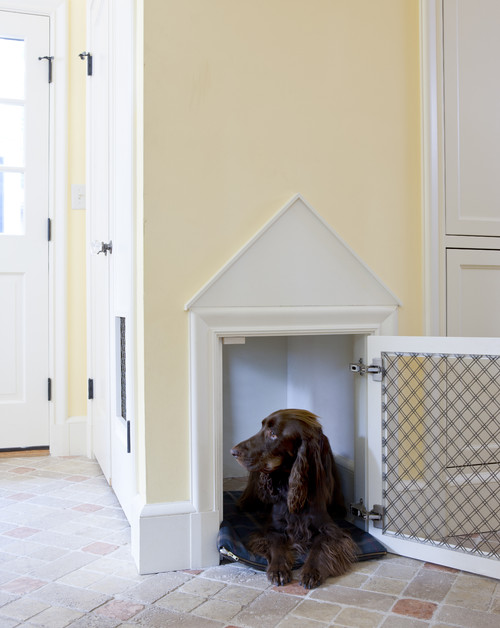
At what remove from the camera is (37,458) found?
10.2ft

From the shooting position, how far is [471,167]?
222cm

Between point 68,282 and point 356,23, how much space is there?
193cm

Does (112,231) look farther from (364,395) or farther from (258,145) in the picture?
(364,395)

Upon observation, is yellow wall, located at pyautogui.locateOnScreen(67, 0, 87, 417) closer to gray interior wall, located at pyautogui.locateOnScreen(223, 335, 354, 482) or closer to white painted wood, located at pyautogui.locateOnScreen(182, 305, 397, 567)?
gray interior wall, located at pyautogui.locateOnScreen(223, 335, 354, 482)

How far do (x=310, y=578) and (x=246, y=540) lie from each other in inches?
9.2

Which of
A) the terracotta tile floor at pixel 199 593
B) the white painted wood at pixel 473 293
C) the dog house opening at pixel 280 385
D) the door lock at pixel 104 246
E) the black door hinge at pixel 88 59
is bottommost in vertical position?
the terracotta tile floor at pixel 199 593

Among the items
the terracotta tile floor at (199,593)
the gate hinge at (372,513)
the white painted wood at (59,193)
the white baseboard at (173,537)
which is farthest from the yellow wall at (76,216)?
the gate hinge at (372,513)

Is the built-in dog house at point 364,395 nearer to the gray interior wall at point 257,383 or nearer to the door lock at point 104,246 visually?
the gray interior wall at point 257,383

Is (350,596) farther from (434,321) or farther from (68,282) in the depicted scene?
(68,282)

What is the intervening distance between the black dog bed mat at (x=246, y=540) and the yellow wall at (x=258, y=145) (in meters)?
0.18

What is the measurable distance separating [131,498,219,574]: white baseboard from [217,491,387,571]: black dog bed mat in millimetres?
43

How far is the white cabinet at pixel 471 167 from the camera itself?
2182 millimetres

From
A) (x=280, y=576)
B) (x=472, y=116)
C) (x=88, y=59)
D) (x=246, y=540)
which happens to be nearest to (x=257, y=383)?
(x=246, y=540)

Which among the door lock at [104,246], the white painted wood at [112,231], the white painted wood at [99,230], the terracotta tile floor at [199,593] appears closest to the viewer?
the terracotta tile floor at [199,593]
